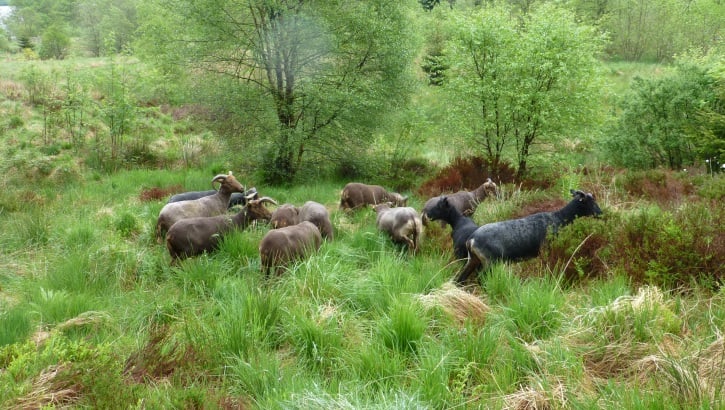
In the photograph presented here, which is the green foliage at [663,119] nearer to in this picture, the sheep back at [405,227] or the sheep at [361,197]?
the sheep at [361,197]

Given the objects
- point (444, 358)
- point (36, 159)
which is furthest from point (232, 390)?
point (36, 159)

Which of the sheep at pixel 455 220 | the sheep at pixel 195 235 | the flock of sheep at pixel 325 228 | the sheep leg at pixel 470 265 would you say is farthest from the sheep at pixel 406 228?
the sheep at pixel 195 235

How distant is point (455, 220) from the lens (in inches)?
295

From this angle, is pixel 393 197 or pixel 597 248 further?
pixel 393 197

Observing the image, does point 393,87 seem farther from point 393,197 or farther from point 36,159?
point 36,159

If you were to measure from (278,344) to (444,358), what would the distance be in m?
1.65

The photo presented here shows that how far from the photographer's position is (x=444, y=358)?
3725 mm

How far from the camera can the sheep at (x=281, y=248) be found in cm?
623

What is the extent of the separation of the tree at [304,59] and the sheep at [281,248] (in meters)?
6.96

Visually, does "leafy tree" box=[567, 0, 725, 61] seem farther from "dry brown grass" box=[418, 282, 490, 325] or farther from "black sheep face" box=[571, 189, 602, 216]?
"dry brown grass" box=[418, 282, 490, 325]

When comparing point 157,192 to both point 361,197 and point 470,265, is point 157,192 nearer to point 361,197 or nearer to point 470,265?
point 361,197

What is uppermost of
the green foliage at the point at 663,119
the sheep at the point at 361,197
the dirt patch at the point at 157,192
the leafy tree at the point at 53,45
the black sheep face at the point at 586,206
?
the leafy tree at the point at 53,45

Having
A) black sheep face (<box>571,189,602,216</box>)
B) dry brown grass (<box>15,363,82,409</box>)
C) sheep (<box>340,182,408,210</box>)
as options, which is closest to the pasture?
dry brown grass (<box>15,363,82,409</box>)

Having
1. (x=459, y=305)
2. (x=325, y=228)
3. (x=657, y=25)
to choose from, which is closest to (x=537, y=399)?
(x=459, y=305)
